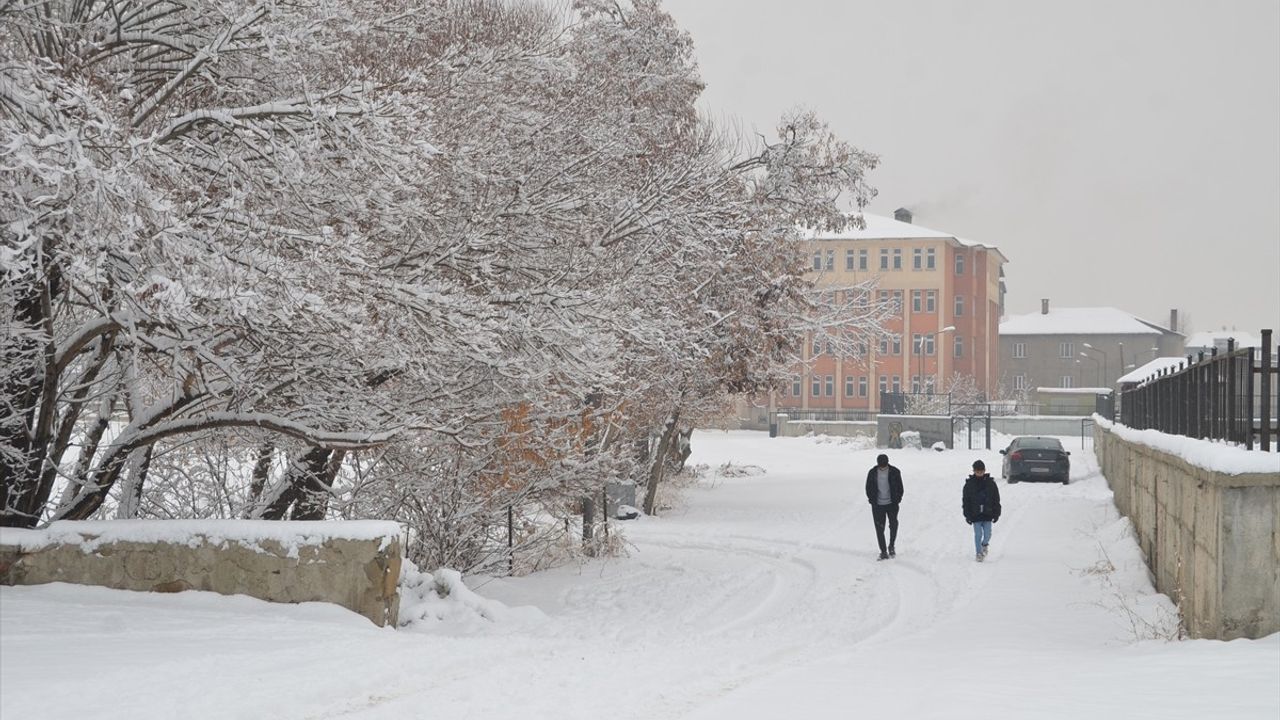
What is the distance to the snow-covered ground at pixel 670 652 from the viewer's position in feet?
25.4

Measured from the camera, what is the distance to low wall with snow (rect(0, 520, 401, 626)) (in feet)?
33.8

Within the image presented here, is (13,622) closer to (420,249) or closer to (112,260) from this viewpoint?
(112,260)

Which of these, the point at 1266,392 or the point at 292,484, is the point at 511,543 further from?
the point at 1266,392

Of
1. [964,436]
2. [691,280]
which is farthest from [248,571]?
[964,436]

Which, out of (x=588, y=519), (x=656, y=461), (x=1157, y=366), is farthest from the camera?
(x=1157, y=366)

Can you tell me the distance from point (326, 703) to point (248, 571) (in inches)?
113

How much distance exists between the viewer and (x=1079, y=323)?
389 ft

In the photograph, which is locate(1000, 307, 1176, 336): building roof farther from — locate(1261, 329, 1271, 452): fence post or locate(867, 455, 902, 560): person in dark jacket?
locate(1261, 329, 1271, 452): fence post

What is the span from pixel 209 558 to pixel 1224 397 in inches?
327

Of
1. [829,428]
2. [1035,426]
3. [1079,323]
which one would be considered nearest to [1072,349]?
[1079,323]

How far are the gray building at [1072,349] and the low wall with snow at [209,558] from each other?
110 metres

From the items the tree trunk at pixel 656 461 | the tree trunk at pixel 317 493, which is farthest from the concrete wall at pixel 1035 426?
the tree trunk at pixel 317 493

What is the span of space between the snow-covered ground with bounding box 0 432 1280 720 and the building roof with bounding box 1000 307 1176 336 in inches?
4101

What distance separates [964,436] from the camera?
5991 cm
